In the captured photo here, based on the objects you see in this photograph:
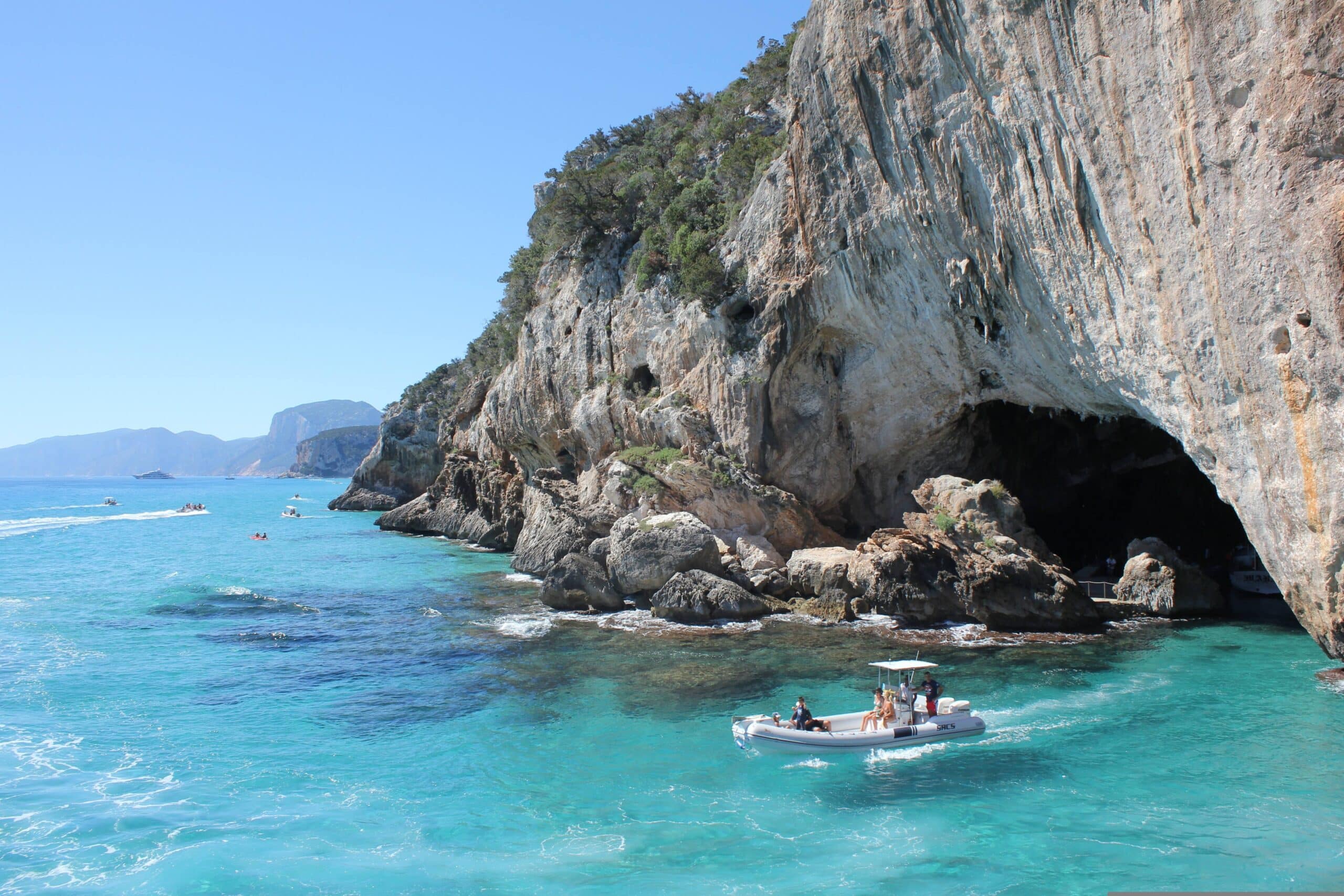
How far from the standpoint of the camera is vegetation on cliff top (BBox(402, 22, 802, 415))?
29.6 meters

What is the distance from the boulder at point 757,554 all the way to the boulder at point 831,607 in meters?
2.00

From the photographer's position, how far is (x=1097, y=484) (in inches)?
1225

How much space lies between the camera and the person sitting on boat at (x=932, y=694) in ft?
50.0

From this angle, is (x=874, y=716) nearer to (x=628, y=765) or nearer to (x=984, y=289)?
(x=628, y=765)

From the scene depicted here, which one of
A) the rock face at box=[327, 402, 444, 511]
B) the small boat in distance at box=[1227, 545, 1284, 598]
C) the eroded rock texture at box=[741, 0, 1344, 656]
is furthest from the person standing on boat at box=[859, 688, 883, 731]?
the rock face at box=[327, 402, 444, 511]

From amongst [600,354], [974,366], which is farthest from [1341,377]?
[600,354]

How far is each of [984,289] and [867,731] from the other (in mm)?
11529

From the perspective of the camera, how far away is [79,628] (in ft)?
80.9

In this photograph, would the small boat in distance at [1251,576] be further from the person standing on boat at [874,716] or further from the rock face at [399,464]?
the rock face at [399,464]

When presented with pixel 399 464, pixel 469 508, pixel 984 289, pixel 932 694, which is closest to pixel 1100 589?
pixel 984 289

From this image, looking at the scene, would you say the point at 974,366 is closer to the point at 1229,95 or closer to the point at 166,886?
the point at 1229,95

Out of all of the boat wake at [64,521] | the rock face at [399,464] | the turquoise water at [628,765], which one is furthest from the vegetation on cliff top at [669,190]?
the boat wake at [64,521]

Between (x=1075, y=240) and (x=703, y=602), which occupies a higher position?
(x=1075, y=240)

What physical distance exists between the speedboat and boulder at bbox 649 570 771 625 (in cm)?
764
